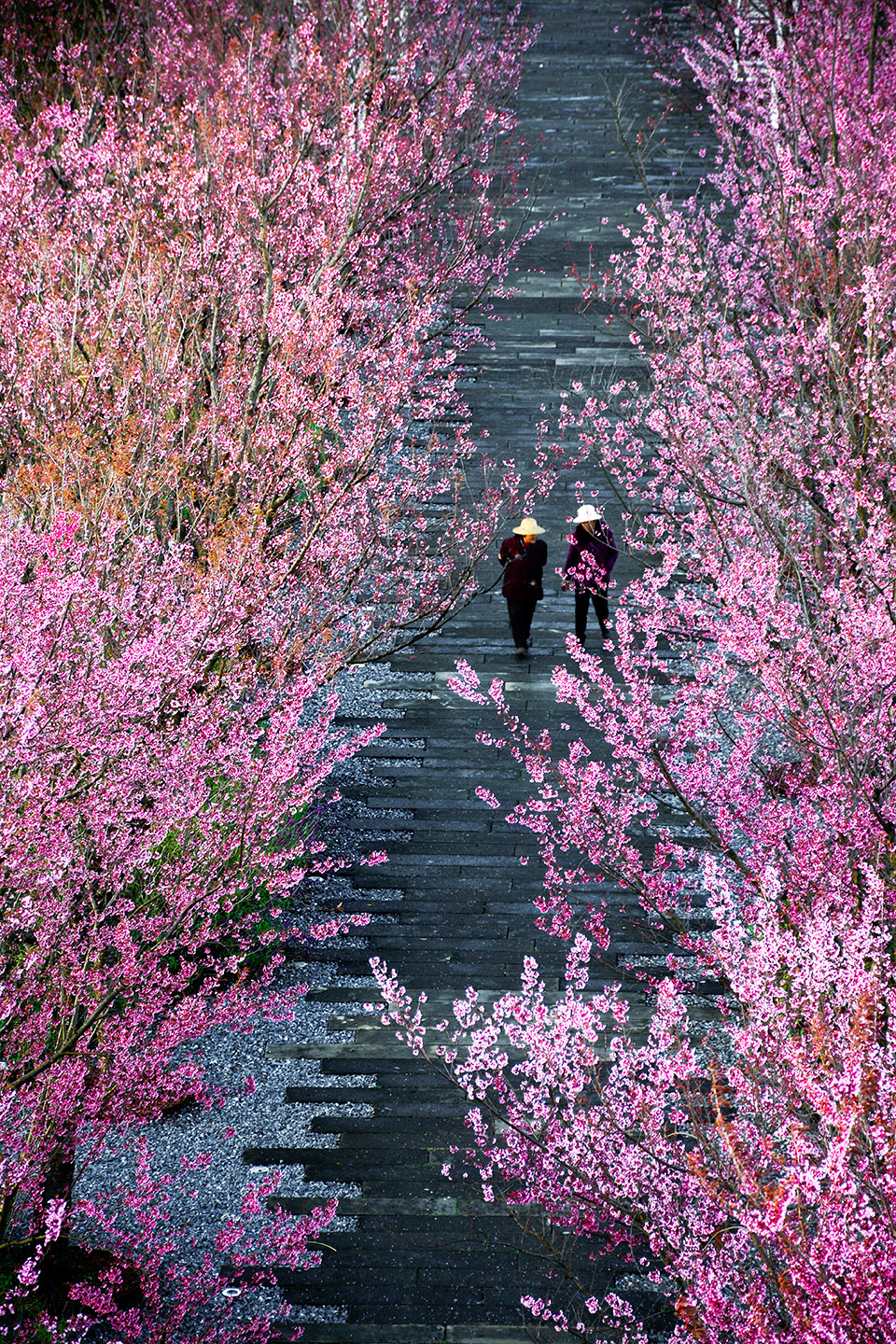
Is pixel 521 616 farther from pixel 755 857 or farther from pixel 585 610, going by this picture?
pixel 755 857

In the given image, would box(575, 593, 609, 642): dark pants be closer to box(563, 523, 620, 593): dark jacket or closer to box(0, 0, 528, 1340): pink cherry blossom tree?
box(563, 523, 620, 593): dark jacket

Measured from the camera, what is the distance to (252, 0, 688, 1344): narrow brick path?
7621 millimetres

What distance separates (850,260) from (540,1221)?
8835 millimetres

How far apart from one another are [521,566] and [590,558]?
0.75m

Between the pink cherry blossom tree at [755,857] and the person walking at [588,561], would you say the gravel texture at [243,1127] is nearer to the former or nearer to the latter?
the pink cherry blossom tree at [755,857]

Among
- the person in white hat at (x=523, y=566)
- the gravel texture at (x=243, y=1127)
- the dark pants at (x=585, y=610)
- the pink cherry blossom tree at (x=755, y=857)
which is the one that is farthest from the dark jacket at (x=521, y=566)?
the gravel texture at (x=243, y=1127)

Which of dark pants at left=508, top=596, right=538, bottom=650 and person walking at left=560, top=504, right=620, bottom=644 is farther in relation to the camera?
dark pants at left=508, top=596, right=538, bottom=650

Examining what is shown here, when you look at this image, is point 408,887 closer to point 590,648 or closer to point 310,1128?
point 310,1128

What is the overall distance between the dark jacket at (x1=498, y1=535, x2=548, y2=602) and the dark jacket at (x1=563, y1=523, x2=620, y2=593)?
33 cm

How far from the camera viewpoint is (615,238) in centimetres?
2372

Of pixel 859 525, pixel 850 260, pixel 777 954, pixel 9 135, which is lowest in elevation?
pixel 777 954

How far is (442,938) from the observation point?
34.4ft

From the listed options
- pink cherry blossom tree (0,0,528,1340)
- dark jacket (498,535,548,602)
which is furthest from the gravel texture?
dark jacket (498,535,548,602)

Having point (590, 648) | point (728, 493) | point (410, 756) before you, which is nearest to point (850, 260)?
point (728, 493)
